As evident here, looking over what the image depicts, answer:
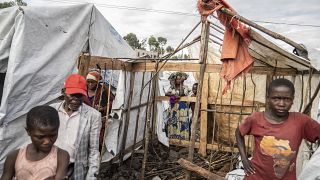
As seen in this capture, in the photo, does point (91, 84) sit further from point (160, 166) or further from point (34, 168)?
point (34, 168)

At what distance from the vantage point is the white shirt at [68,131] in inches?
102

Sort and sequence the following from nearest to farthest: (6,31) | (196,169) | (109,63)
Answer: (196,169), (6,31), (109,63)

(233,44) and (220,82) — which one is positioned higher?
(233,44)

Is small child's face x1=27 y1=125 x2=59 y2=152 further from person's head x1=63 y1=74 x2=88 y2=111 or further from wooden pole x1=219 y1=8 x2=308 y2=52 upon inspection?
wooden pole x1=219 y1=8 x2=308 y2=52

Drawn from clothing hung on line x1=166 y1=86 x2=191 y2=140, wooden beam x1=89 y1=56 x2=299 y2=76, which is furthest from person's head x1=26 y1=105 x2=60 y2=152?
clothing hung on line x1=166 y1=86 x2=191 y2=140

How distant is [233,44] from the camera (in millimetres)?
3344

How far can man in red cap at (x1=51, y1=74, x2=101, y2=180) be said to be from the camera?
103 inches

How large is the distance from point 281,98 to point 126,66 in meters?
3.42

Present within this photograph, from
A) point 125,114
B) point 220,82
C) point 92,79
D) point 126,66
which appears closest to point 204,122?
point 220,82

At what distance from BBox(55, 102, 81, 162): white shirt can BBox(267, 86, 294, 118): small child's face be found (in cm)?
164

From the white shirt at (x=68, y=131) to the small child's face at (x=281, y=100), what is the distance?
1.64m

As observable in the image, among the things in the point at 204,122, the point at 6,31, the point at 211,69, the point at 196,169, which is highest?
the point at 6,31

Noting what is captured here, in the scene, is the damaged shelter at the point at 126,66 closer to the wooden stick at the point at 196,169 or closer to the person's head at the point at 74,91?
the wooden stick at the point at 196,169

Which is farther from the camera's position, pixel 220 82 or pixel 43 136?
pixel 220 82
